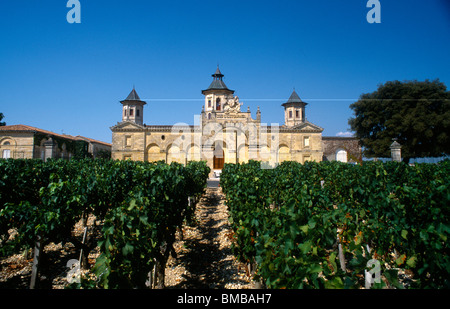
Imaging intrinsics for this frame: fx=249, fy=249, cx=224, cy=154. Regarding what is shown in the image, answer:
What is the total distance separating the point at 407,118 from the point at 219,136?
21429 mm

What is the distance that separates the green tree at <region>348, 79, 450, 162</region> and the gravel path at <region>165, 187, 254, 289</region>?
1055 inches

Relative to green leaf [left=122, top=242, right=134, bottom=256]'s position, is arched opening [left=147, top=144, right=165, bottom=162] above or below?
above

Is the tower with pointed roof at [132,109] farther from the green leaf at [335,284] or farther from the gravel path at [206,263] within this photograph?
the green leaf at [335,284]

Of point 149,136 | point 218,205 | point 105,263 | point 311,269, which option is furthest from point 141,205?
point 149,136

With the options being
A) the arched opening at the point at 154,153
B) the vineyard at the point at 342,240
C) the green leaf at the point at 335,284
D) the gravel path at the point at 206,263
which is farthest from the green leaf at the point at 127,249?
the arched opening at the point at 154,153

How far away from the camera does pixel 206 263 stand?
Result: 601 cm

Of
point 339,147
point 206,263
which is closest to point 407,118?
point 339,147

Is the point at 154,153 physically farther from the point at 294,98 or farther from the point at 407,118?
the point at 407,118

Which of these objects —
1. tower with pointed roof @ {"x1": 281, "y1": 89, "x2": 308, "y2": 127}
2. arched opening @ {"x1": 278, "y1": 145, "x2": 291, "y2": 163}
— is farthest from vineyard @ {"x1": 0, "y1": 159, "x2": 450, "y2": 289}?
tower with pointed roof @ {"x1": 281, "y1": 89, "x2": 308, "y2": 127}

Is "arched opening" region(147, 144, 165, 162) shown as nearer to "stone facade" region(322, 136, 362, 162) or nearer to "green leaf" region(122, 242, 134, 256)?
"stone facade" region(322, 136, 362, 162)

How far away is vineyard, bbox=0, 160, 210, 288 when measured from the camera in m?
3.02
